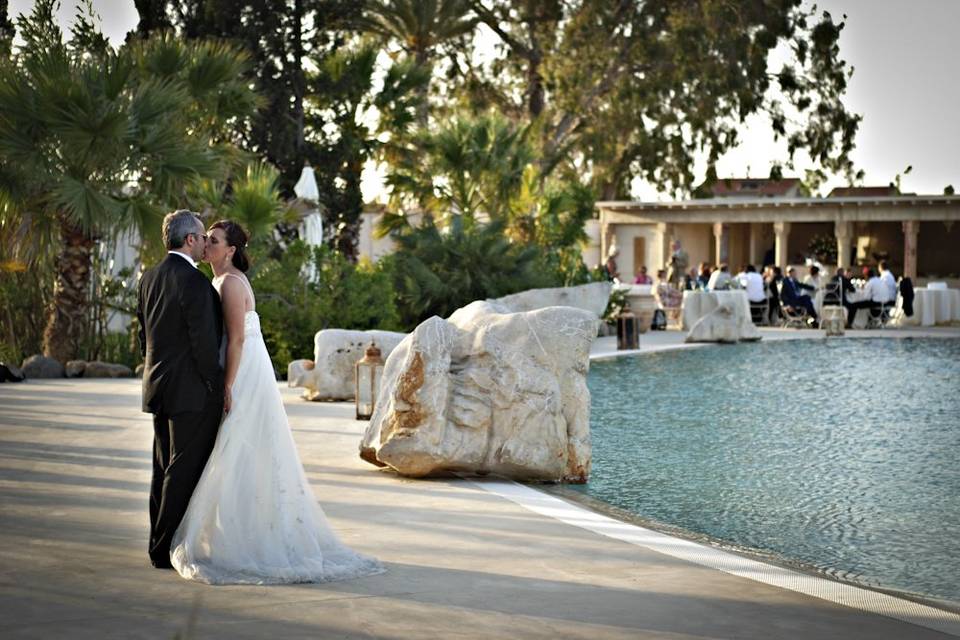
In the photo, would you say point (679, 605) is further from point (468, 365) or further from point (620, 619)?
point (468, 365)

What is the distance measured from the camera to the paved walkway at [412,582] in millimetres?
4547

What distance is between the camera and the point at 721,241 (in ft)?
135

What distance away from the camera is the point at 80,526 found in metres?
6.36

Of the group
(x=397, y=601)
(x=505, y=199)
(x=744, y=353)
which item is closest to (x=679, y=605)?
(x=397, y=601)

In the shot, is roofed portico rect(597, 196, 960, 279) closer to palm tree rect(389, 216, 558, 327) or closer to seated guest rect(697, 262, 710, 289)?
seated guest rect(697, 262, 710, 289)

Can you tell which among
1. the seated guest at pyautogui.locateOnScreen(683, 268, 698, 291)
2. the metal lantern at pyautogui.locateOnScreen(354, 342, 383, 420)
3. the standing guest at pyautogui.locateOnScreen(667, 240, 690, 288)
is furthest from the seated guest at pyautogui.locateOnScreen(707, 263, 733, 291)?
the metal lantern at pyautogui.locateOnScreen(354, 342, 383, 420)

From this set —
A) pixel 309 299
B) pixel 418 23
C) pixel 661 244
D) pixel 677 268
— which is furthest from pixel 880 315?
pixel 309 299

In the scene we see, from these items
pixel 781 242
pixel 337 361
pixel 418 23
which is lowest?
pixel 337 361

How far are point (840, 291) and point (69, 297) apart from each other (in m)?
16.7

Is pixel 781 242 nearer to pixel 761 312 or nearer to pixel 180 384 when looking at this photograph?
pixel 761 312

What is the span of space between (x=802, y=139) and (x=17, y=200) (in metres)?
28.8

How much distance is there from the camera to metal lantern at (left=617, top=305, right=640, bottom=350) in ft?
67.0

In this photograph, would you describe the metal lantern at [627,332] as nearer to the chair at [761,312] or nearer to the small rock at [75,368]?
the chair at [761,312]

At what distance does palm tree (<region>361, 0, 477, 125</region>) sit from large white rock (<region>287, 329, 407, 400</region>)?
20.6 meters
